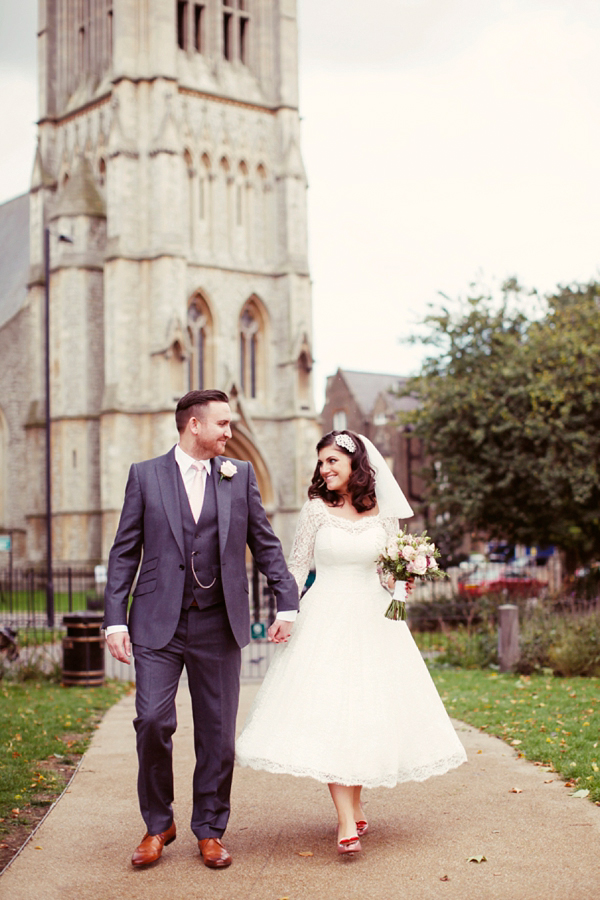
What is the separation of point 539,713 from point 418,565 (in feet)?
14.7

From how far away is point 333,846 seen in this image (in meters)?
5.59

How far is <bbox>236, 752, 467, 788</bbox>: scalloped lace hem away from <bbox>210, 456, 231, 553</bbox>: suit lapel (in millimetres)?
1091

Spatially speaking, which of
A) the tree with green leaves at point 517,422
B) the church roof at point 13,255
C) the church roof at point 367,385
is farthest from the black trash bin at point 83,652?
the church roof at point 367,385

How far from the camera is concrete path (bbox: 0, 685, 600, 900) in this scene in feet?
16.0

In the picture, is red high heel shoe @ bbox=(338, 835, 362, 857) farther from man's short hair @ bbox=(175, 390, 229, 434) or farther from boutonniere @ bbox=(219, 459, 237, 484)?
man's short hair @ bbox=(175, 390, 229, 434)

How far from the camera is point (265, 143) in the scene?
38375 millimetres

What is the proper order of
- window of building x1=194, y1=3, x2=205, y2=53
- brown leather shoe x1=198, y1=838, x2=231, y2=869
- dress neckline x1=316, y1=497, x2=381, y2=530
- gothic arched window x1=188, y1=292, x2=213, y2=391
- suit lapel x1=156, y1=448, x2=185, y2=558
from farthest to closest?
1. window of building x1=194, y1=3, x2=205, y2=53
2. gothic arched window x1=188, y1=292, x2=213, y2=391
3. dress neckline x1=316, y1=497, x2=381, y2=530
4. suit lapel x1=156, y1=448, x2=185, y2=558
5. brown leather shoe x1=198, y1=838, x2=231, y2=869

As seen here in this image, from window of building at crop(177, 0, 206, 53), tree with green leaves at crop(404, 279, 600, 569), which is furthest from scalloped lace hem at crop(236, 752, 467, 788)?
window of building at crop(177, 0, 206, 53)

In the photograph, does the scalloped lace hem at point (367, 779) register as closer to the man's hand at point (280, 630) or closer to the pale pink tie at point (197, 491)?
the man's hand at point (280, 630)

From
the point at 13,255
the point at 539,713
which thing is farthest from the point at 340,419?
the point at 539,713

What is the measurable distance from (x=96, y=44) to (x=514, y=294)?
2079cm

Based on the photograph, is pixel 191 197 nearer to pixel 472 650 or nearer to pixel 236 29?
pixel 236 29

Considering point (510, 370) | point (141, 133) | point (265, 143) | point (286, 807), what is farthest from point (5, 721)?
point (265, 143)

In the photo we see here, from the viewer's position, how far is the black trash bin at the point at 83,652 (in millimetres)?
12703
